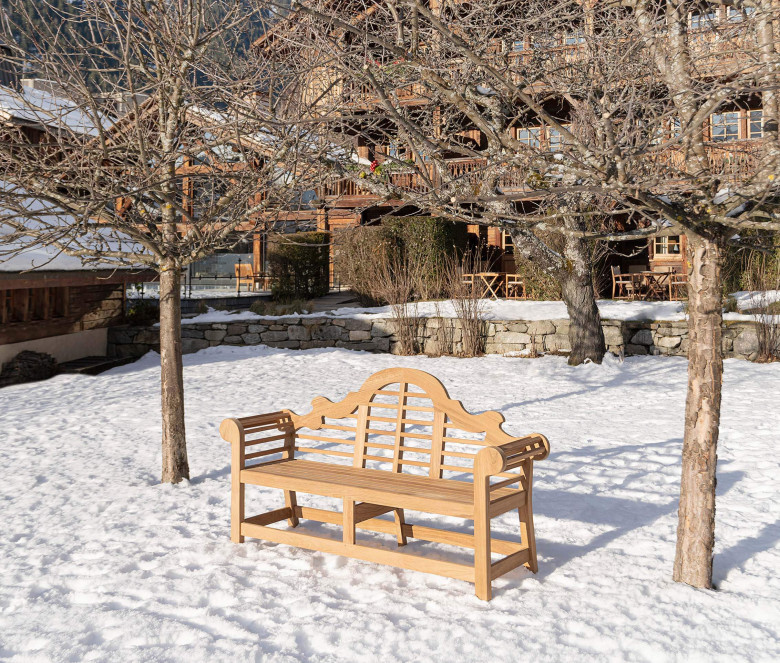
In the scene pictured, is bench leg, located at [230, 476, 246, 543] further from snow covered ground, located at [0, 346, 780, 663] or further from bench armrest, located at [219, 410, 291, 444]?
bench armrest, located at [219, 410, 291, 444]

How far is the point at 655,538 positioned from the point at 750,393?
4739 millimetres

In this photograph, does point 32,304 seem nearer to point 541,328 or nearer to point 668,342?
point 541,328

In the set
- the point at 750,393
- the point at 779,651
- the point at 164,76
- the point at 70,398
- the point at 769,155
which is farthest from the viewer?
the point at 70,398

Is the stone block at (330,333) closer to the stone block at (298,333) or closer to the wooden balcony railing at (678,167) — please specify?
the stone block at (298,333)

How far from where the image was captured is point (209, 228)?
5.12 m

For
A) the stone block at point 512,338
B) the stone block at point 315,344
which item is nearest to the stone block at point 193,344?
the stone block at point 315,344

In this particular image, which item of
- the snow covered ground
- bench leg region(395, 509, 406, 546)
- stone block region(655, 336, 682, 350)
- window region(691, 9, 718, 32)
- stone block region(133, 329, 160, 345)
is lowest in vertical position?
the snow covered ground

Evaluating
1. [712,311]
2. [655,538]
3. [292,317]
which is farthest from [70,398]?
[712,311]

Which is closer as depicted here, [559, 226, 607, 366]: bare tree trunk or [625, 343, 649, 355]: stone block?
[559, 226, 607, 366]: bare tree trunk

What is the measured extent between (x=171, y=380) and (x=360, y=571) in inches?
90.5

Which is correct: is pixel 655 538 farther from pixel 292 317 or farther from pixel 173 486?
pixel 292 317

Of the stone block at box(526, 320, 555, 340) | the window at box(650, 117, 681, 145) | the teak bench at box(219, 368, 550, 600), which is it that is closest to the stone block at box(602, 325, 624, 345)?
the stone block at box(526, 320, 555, 340)

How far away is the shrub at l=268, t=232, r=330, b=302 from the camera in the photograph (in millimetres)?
15922

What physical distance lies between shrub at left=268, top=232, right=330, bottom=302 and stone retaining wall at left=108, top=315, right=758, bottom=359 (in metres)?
3.35
